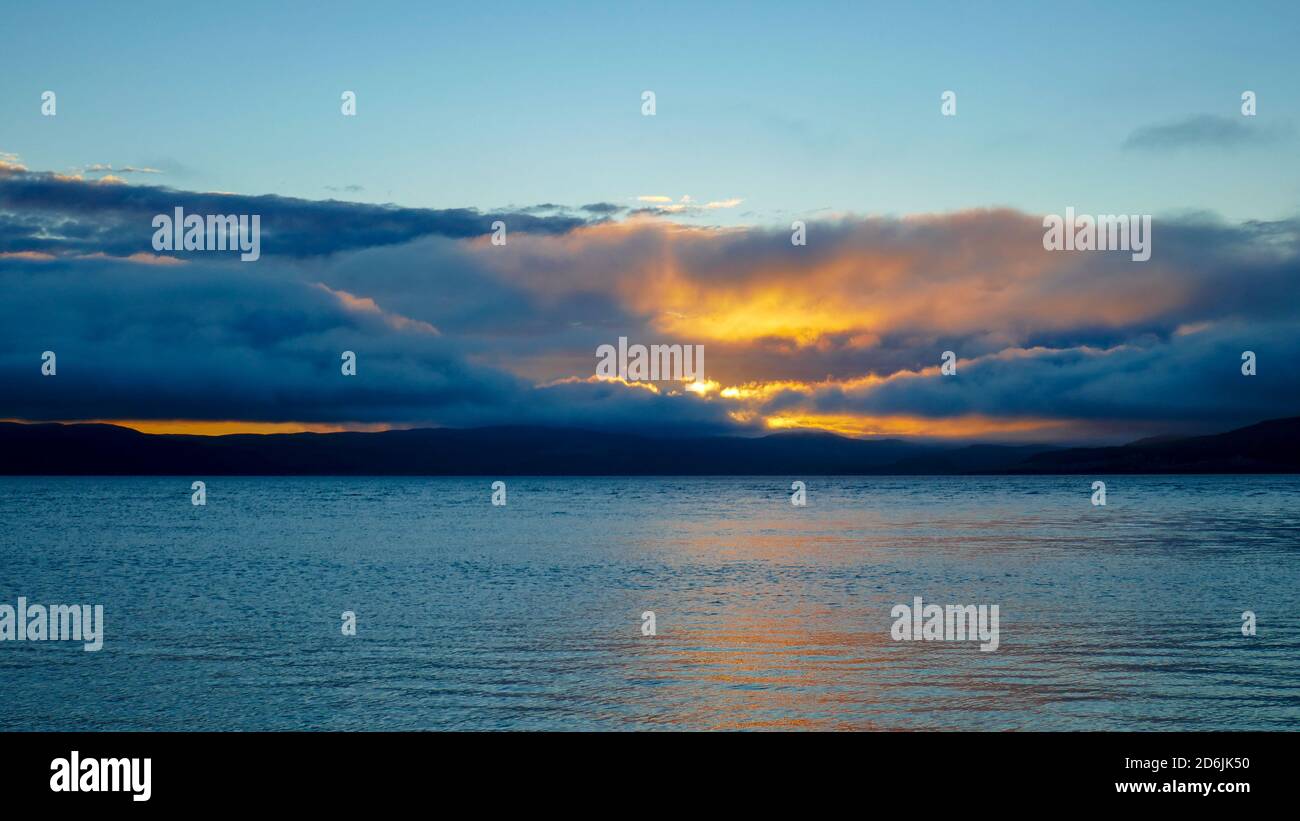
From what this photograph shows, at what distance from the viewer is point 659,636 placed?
21531 mm

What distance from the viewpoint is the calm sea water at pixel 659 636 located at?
14.9 m

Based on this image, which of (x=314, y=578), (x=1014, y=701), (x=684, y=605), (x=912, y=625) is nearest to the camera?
(x=1014, y=701)

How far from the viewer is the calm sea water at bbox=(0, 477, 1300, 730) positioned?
49.0ft

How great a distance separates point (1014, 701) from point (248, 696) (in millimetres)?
12262
